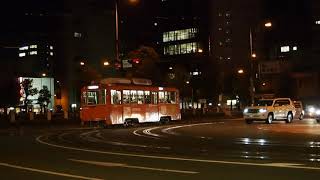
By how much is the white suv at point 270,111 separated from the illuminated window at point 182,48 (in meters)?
123

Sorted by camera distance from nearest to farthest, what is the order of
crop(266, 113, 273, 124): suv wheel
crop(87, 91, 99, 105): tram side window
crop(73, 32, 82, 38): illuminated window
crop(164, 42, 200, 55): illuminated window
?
crop(87, 91, 99, 105): tram side window < crop(266, 113, 273, 124): suv wheel < crop(73, 32, 82, 38): illuminated window < crop(164, 42, 200, 55): illuminated window

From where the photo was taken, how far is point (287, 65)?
107750 mm

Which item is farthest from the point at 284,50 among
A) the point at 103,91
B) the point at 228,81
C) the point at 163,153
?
the point at 163,153

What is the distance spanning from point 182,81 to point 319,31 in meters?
60.4

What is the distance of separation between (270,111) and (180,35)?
5406 inches

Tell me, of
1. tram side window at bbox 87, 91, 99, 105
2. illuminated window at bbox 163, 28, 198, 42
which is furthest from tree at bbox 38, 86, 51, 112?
tram side window at bbox 87, 91, 99, 105

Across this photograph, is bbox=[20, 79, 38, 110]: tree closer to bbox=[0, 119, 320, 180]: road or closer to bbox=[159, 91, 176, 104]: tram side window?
bbox=[159, 91, 176, 104]: tram side window

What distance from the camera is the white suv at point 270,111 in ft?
138

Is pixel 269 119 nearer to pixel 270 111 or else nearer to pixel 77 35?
pixel 270 111

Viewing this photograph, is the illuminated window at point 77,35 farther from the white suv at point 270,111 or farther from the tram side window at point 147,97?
the white suv at point 270,111

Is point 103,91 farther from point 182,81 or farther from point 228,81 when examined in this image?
point 228,81

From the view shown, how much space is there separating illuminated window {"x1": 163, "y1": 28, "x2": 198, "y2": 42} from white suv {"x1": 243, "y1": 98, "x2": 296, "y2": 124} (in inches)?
5109

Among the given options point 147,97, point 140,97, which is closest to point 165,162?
point 140,97

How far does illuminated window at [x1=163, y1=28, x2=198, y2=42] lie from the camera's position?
173 metres
